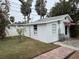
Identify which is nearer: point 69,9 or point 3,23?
point 3,23

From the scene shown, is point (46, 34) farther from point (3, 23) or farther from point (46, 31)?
point (3, 23)

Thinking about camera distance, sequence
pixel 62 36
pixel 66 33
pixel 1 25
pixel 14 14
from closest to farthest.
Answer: pixel 1 25, pixel 62 36, pixel 66 33, pixel 14 14

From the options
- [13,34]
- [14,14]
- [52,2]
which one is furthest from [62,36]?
[52,2]

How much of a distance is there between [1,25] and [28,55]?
29.4 feet

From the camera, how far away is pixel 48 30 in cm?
2278

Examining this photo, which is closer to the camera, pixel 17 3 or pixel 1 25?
pixel 1 25

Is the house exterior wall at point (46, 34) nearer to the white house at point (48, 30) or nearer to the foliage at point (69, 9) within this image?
the white house at point (48, 30)

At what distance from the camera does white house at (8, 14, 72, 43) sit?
2297 cm

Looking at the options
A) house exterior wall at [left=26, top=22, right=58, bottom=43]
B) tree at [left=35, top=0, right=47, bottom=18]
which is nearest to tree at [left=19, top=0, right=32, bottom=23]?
tree at [left=35, top=0, right=47, bottom=18]

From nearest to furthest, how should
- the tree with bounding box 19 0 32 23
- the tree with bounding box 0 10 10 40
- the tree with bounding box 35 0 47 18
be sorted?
the tree with bounding box 0 10 10 40
the tree with bounding box 19 0 32 23
the tree with bounding box 35 0 47 18

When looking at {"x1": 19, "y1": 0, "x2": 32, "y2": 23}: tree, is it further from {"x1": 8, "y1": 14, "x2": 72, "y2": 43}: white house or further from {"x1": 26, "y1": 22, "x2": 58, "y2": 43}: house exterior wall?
{"x1": 26, "y1": 22, "x2": 58, "y2": 43}: house exterior wall

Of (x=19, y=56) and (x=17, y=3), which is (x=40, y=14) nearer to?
(x=17, y=3)

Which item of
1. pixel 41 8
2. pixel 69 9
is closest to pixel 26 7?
pixel 41 8

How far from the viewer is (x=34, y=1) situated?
129 ft
